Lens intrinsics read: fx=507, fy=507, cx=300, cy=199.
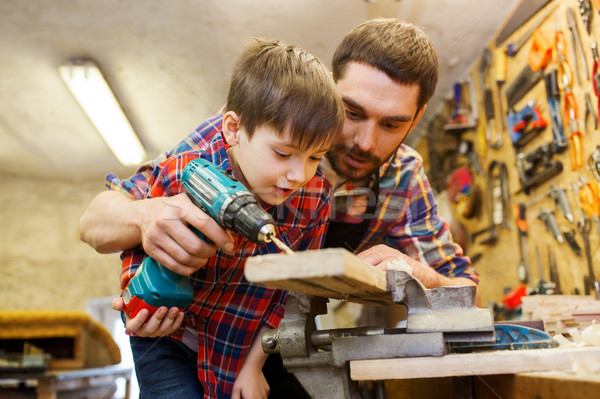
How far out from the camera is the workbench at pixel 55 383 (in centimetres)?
223

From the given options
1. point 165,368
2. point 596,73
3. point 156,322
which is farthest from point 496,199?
point 156,322

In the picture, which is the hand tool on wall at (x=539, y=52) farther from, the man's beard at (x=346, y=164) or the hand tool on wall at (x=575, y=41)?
the man's beard at (x=346, y=164)

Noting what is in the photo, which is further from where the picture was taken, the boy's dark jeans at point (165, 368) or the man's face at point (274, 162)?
the boy's dark jeans at point (165, 368)

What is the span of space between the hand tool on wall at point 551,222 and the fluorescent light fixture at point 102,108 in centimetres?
237

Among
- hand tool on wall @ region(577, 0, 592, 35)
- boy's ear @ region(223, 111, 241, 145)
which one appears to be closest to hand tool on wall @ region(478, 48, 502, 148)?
hand tool on wall @ region(577, 0, 592, 35)

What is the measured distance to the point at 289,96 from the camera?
933mm

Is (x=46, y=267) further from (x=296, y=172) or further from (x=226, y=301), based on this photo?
(x=296, y=172)

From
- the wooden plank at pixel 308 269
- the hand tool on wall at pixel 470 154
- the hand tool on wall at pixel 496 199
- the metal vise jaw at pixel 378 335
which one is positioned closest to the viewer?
the wooden plank at pixel 308 269

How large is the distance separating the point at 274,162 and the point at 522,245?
2.13 m

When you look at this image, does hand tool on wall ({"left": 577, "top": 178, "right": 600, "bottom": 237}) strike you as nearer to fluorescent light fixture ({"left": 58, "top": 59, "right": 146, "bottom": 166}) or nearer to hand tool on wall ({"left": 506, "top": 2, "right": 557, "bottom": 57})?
hand tool on wall ({"left": 506, "top": 2, "right": 557, "bottom": 57})

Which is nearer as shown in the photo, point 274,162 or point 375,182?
point 274,162

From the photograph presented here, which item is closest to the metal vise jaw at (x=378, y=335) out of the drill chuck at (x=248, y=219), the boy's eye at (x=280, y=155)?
the drill chuck at (x=248, y=219)

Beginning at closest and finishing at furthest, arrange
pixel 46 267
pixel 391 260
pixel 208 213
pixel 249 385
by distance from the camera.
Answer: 1. pixel 208 213
2. pixel 391 260
3. pixel 249 385
4. pixel 46 267

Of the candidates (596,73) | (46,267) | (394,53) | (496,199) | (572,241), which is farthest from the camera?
(46,267)
